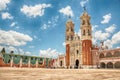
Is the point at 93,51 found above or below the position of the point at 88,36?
below

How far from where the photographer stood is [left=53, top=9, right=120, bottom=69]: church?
49.0 metres

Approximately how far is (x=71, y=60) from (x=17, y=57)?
2076 cm

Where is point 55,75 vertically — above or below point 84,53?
below

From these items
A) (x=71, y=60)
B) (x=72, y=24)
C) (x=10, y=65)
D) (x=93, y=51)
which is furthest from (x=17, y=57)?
(x=93, y=51)

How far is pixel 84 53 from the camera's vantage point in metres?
53.0

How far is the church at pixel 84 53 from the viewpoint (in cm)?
4902

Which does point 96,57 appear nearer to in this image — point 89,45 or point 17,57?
point 89,45

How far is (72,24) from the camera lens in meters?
Result: 62.9

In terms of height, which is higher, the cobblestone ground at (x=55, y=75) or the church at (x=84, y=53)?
the church at (x=84, y=53)

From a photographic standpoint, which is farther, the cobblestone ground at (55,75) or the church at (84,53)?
the church at (84,53)

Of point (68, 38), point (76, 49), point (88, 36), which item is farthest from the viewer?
point (68, 38)

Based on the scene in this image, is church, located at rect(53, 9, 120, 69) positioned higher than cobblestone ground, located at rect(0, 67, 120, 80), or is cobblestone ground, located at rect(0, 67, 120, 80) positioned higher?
church, located at rect(53, 9, 120, 69)

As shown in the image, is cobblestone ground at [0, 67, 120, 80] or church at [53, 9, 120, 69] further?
church at [53, 9, 120, 69]

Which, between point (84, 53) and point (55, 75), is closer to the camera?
point (55, 75)
